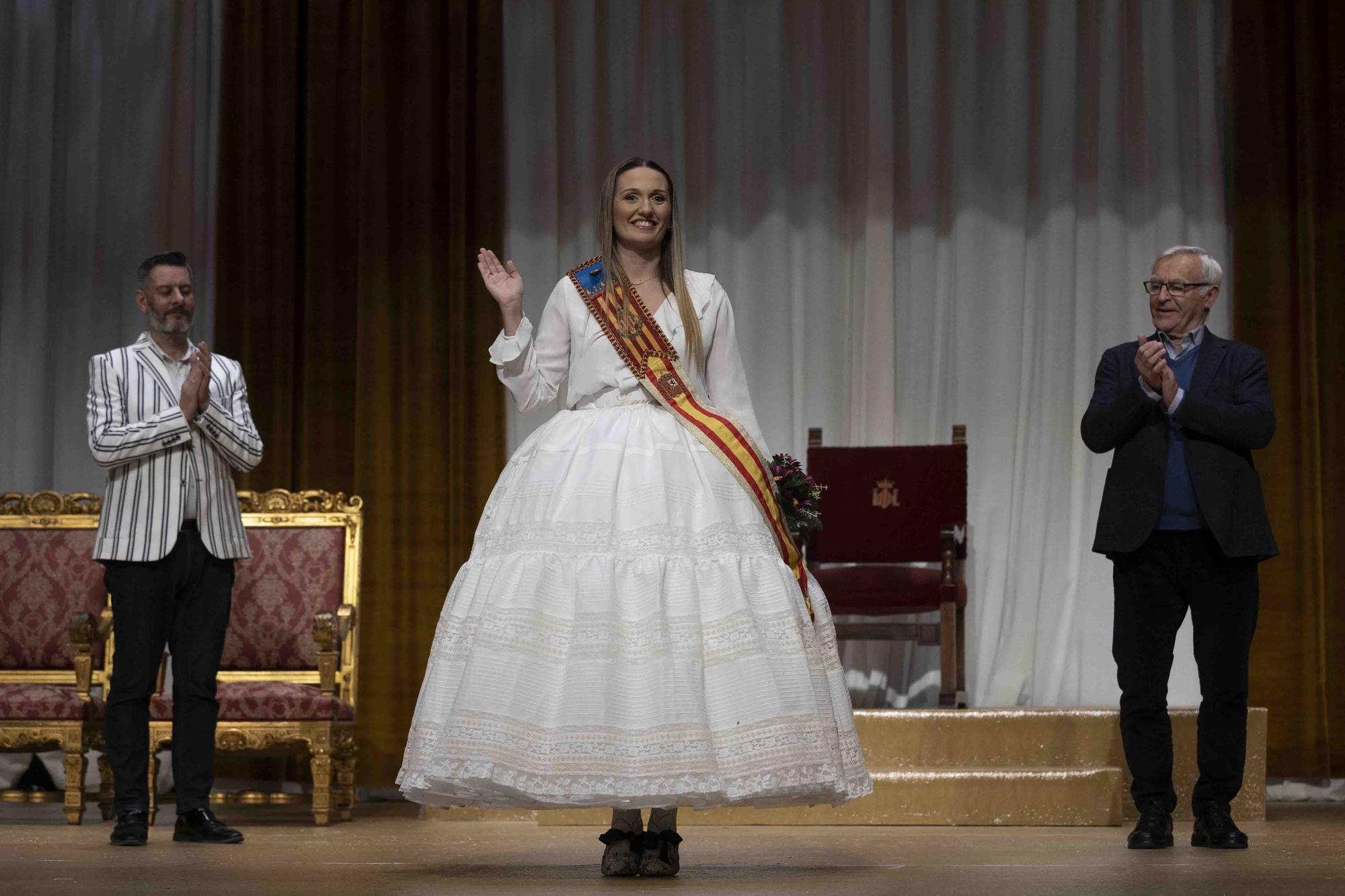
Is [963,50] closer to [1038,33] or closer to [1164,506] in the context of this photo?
[1038,33]

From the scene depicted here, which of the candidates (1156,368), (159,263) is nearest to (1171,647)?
(1156,368)

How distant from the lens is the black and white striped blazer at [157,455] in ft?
13.8

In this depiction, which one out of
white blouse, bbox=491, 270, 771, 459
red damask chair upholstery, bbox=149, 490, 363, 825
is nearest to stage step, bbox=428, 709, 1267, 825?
red damask chair upholstery, bbox=149, 490, 363, 825

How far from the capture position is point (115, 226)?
6.73 m

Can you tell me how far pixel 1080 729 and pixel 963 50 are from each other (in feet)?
9.36

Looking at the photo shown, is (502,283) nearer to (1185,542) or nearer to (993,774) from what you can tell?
(1185,542)

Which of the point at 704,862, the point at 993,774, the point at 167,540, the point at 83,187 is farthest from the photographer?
the point at 83,187

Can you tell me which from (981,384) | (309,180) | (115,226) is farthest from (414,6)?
(981,384)

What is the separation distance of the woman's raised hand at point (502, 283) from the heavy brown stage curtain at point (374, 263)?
286 cm

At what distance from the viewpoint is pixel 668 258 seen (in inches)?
137

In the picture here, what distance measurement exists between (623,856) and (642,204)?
1.35 meters

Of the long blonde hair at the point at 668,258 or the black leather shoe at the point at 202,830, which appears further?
the black leather shoe at the point at 202,830

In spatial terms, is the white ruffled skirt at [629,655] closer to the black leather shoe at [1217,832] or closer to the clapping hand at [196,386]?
the black leather shoe at [1217,832]

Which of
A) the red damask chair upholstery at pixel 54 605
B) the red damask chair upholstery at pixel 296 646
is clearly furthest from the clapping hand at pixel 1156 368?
the red damask chair upholstery at pixel 54 605
